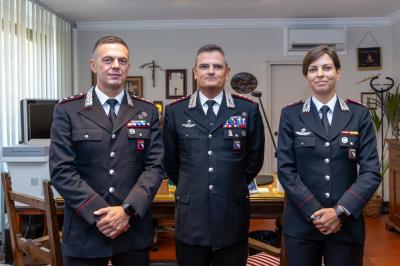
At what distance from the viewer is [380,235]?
4449 mm

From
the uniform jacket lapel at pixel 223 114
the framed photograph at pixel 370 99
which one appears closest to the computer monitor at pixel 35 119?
the uniform jacket lapel at pixel 223 114

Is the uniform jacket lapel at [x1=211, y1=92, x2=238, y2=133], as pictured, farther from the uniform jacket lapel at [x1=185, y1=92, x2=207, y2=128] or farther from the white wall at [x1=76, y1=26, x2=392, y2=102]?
the white wall at [x1=76, y1=26, x2=392, y2=102]

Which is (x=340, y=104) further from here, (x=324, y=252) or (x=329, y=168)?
(x=324, y=252)

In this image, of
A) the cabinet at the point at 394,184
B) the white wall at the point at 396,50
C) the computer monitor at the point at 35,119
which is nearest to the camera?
the computer monitor at the point at 35,119

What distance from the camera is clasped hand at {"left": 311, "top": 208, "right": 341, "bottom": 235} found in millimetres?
1621

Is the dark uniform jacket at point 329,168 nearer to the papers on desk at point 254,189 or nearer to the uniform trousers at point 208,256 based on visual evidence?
the uniform trousers at point 208,256

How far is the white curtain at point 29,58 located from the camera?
3.97 m

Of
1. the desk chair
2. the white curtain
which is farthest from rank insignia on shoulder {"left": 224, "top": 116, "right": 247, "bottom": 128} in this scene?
the white curtain

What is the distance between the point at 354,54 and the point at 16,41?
13.6 feet

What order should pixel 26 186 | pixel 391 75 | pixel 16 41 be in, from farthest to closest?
pixel 391 75 → pixel 16 41 → pixel 26 186

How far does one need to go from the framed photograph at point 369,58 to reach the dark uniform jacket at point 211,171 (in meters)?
4.25

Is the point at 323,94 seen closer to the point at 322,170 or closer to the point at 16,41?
the point at 322,170

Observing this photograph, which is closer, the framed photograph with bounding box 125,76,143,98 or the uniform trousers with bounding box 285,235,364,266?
the uniform trousers with bounding box 285,235,364,266

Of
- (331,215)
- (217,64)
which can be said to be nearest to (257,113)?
(217,64)
